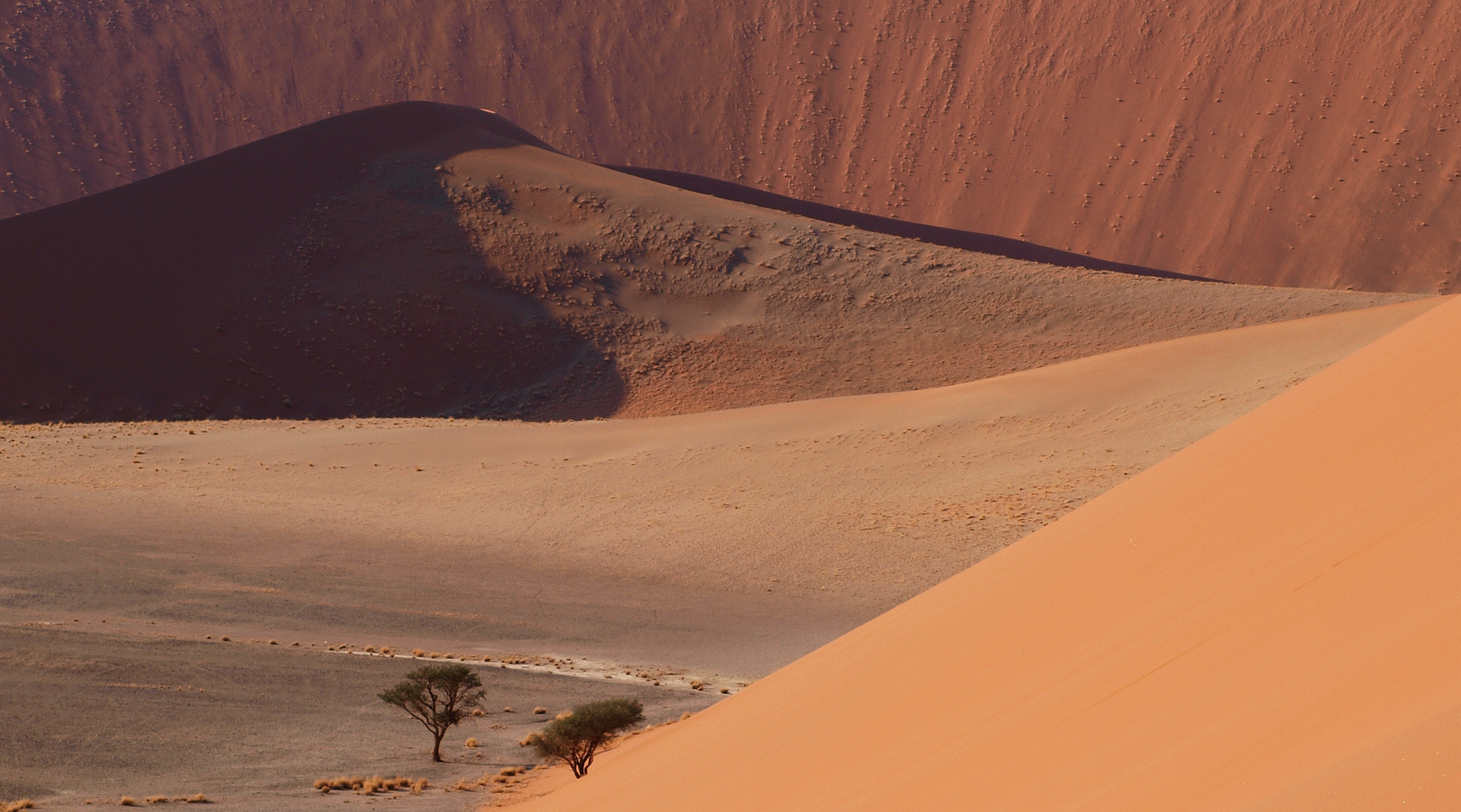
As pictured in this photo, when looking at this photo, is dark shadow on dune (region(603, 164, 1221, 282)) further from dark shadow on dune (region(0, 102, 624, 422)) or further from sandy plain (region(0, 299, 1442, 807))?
sandy plain (region(0, 299, 1442, 807))

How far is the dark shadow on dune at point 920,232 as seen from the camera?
5447cm

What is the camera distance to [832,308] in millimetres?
42031

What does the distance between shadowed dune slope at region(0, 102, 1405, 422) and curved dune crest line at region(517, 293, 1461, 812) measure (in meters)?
31.6

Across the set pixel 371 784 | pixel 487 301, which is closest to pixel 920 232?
pixel 487 301

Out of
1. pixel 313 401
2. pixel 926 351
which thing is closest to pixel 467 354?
pixel 313 401

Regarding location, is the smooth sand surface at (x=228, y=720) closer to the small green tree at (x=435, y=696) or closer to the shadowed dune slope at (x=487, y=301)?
the small green tree at (x=435, y=696)

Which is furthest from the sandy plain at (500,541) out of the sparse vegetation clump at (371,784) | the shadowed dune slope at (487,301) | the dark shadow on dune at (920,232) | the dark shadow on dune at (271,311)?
the dark shadow on dune at (920,232)

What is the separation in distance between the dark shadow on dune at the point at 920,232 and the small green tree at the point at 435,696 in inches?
1587

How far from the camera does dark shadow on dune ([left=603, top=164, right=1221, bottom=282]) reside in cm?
5447

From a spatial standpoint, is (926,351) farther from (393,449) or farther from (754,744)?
(754,744)

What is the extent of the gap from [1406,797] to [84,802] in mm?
11831

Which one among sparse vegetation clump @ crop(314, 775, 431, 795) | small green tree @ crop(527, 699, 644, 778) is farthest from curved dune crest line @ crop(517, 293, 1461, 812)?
sparse vegetation clump @ crop(314, 775, 431, 795)

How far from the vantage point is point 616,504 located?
2639 cm

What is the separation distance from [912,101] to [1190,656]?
65.5m
